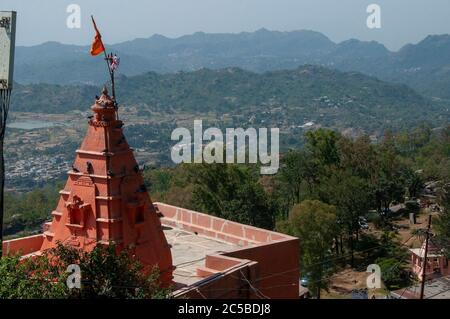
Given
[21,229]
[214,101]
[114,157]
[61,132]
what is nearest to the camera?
[114,157]

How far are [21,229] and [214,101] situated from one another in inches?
5720

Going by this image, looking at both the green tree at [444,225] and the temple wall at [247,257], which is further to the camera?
the green tree at [444,225]

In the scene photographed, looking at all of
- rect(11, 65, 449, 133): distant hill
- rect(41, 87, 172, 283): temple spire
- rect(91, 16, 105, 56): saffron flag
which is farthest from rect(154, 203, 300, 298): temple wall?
rect(11, 65, 449, 133): distant hill

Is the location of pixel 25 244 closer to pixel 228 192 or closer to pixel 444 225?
pixel 228 192

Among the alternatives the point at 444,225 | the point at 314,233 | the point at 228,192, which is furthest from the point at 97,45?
the point at 444,225

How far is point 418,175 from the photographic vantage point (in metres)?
45.4

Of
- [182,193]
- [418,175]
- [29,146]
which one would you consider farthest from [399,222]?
[29,146]

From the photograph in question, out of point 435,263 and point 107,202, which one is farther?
point 435,263

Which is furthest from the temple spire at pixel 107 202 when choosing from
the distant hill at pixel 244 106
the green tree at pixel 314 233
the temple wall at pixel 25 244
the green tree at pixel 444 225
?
the distant hill at pixel 244 106

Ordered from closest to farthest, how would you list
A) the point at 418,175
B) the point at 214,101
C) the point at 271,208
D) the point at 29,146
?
the point at 271,208
the point at 418,175
the point at 29,146
the point at 214,101

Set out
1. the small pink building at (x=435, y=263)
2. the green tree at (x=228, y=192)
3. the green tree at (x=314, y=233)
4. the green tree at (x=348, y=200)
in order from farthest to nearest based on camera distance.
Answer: the green tree at (x=348, y=200)
the green tree at (x=228, y=192)
the green tree at (x=314, y=233)
the small pink building at (x=435, y=263)

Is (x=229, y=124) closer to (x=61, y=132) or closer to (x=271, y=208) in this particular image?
(x=61, y=132)

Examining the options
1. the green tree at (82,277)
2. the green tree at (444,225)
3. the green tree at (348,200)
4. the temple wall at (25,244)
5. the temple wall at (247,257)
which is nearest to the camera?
the green tree at (82,277)

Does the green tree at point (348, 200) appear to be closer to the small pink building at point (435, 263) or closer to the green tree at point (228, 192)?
the green tree at point (228, 192)
